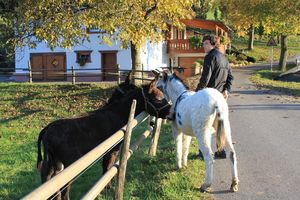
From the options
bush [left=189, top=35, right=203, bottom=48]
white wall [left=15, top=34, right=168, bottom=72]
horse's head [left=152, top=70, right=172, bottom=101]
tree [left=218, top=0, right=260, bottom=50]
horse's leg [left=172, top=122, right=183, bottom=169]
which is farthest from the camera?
tree [left=218, top=0, right=260, bottom=50]

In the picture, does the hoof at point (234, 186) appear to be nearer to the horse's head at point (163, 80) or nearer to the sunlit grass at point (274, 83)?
the horse's head at point (163, 80)

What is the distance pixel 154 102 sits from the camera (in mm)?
7402

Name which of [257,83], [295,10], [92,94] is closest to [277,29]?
[295,10]

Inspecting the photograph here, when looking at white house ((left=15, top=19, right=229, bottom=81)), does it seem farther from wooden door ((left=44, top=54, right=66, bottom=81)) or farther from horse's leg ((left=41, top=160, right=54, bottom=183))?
horse's leg ((left=41, top=160, right=54, bottom=183))

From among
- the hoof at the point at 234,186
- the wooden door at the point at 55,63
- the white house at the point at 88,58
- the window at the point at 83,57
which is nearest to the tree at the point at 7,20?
the white house at the point at 88,58

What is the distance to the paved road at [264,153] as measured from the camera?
6.48 m

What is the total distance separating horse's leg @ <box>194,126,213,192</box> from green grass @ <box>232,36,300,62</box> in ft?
153

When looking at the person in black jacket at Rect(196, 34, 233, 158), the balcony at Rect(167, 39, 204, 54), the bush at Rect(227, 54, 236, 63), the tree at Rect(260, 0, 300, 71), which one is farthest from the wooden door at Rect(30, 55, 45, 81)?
the person in black jacket at Rect(196, 34, 233, 158)

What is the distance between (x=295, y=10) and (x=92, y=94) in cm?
1686

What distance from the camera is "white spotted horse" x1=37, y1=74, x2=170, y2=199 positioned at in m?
6.08

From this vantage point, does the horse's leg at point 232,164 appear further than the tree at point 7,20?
No

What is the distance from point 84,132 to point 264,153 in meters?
4.11

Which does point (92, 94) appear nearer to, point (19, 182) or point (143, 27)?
point (143, 27)

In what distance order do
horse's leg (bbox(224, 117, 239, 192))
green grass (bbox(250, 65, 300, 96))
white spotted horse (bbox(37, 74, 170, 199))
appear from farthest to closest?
green grass (bbox(250, 65, 300, 96)) < horse's leg (bbox(224, 117, 239, 192)) < white spotted horse (bbox(37, 74, 170, 199))
